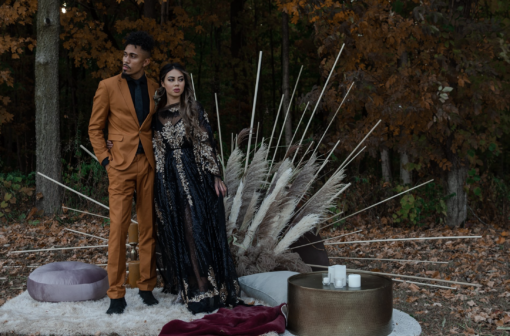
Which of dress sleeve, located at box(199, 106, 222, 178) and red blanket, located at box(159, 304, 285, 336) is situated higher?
dress sleeve, located at box(199, 106, 222, 178)

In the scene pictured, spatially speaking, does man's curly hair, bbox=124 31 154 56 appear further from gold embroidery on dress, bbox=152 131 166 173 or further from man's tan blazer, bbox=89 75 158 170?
gold embroidery on dress, bbox=152 131 166 173

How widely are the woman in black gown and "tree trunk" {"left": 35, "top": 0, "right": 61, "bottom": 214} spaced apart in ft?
13.1

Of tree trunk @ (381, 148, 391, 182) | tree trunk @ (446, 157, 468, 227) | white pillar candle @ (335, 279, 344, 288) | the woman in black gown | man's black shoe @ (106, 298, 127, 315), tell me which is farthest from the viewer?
tree trunk @ (381, 148, 391, 182)

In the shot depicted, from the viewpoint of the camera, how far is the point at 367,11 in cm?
562

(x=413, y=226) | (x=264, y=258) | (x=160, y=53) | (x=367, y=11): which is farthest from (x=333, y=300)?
(x=160, y=53)

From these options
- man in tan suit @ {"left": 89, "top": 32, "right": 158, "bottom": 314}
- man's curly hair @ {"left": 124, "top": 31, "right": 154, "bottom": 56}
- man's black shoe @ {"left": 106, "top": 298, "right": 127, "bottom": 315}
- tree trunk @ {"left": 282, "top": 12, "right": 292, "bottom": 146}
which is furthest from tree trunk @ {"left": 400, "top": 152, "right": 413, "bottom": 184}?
man's black shoe @ {"left": 106, "top": 298, "right": 127, "bottom": 315}

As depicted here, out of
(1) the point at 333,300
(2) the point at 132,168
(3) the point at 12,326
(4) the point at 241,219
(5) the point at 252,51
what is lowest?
(3) the point at 12,326

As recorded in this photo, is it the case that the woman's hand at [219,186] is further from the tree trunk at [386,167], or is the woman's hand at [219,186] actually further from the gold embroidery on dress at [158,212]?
the tree trunk at [386,167]

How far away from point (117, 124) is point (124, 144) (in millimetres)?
132

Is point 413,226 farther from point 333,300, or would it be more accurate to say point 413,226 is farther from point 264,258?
point 333,300

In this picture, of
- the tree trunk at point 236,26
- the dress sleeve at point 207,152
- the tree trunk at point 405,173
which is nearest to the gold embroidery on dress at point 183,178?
the dress sleeve at point 207,152

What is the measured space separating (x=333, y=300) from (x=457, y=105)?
424cm

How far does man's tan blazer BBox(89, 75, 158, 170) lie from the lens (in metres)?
3.24

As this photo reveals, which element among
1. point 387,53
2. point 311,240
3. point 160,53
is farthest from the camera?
point 160,53
